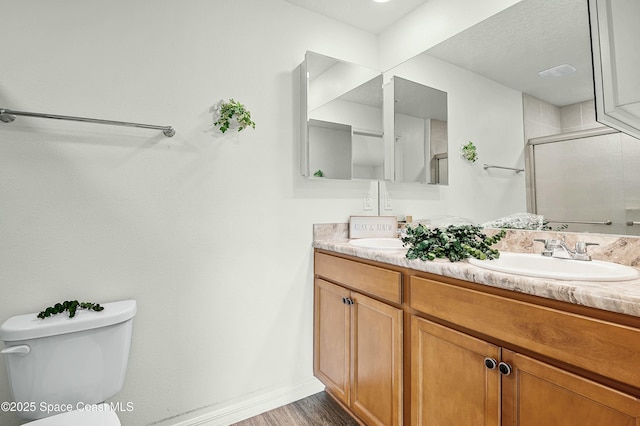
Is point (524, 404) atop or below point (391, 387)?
atop

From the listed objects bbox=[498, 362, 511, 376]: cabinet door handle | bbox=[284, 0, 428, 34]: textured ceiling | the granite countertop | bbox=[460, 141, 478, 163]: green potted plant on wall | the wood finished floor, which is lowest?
the wood finished floor

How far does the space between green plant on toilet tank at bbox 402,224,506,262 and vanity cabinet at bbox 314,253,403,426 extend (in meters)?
0.16

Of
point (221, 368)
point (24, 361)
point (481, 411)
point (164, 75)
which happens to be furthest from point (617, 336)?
point (164, 75)

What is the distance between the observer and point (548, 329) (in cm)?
81

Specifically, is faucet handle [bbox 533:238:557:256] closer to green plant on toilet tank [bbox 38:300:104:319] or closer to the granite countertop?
the granite countertop

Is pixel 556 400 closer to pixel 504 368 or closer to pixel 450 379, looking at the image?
pixel 504 368

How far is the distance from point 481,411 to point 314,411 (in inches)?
42.2

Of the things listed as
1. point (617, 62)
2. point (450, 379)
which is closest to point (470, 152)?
point (617, 62)

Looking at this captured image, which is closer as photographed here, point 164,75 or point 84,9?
point 84,9

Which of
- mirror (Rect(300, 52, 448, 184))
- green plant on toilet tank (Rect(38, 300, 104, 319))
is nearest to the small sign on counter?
mirror (Rect(300, 52, 448, 184))

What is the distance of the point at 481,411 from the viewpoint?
3.17 ft

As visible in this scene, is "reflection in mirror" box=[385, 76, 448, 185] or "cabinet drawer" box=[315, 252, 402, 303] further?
"reflection in mirror" box=[385, 76, 448, 185]

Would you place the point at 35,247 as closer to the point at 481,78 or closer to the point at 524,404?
the point at 524,404

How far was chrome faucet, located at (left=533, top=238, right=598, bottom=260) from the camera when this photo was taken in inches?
45.4
